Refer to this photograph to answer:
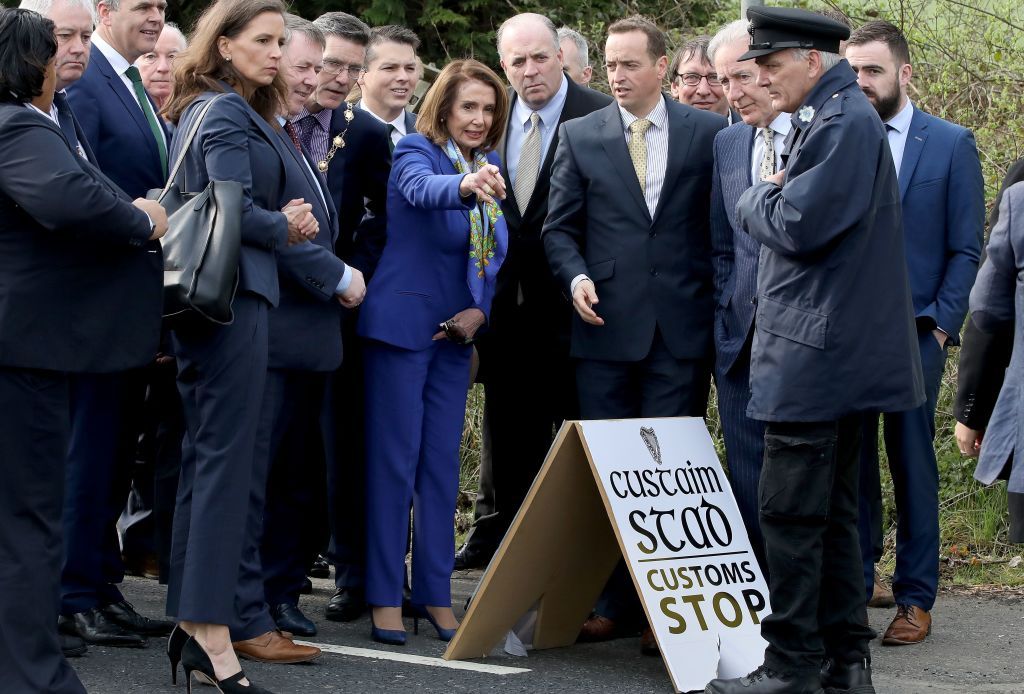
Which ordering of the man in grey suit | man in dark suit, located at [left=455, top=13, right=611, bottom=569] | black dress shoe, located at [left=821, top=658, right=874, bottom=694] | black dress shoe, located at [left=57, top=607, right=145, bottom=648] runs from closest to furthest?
black dress shoe, located at [left=821, top=658, right=874, bottom=694] → black dress shoe, located at [left=57, top=607, right=145, bottom=648] → man in dark suit, located at [left=455, top=13, right=611, bottom=569] → the man in grey suit

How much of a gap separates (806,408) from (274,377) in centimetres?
186

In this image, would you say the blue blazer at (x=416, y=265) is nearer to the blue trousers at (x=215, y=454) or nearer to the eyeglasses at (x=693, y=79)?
the blue trousers at (x=215, y=454)

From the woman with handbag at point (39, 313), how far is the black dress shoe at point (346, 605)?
1899 mm

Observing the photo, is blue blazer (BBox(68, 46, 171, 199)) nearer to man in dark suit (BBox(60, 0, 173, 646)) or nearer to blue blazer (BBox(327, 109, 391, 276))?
man in dark suit (BBox(60, 0, 173, 646))

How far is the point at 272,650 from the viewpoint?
545 centimetres

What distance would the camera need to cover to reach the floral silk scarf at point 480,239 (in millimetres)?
6137

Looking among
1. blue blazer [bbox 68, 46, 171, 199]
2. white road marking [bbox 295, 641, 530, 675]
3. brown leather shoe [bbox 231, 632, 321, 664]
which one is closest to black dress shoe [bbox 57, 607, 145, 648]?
brown leather shoe [bbox 231, 632, 321, 664]

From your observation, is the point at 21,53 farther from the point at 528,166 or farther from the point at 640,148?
the point at 528,166

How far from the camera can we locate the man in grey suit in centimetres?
750

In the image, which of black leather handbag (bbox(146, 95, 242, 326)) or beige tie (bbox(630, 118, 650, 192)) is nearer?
black leather handbag (bbox(146, 95, 242, 326))

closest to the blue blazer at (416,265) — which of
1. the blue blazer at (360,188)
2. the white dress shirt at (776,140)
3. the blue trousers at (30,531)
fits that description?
the blue blazer at (360,188)

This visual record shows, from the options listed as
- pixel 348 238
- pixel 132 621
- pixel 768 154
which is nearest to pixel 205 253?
pixel 348 238

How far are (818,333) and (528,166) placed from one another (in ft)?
8.14

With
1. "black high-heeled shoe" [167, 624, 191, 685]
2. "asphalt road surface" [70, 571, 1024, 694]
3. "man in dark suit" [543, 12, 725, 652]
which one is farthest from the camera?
"man in dark suit" [543, 12, 725, 652]
